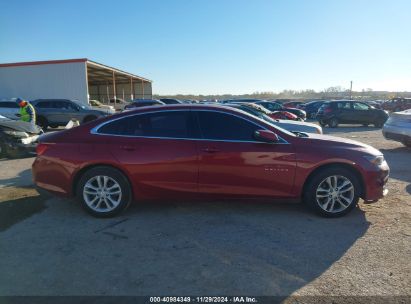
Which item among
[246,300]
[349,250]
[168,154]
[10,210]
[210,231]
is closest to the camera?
[246,300]

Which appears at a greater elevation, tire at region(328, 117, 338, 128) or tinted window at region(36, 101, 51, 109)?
tinted window at region(36, 101, 51, 109)

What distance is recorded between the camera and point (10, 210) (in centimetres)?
516

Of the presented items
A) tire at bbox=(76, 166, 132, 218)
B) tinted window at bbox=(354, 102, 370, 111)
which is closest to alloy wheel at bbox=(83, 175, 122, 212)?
tire at bbox=(76, 166, 132, 218)

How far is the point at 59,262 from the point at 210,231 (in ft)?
5.77

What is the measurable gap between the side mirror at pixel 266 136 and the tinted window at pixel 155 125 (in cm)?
87

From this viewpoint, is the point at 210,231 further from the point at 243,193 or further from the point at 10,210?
the point at 10,210

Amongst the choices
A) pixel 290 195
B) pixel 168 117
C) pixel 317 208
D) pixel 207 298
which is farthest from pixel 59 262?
pixel 317 208

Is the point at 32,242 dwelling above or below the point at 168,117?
below

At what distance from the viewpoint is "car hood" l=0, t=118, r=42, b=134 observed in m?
9.84

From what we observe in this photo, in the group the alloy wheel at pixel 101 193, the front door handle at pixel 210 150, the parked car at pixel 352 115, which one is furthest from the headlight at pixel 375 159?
A: the parked car at pixel 352 115

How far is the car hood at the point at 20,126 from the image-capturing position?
984 centimetres

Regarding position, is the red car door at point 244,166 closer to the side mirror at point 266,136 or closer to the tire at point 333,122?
the side mirror at point 266,136

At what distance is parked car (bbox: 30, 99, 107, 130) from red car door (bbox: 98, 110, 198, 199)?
44.2ft

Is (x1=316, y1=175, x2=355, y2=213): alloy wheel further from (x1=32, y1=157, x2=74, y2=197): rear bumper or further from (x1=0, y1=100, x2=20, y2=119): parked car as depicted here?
(x1=0, y1=100, x2=20, y2=119): parked car
